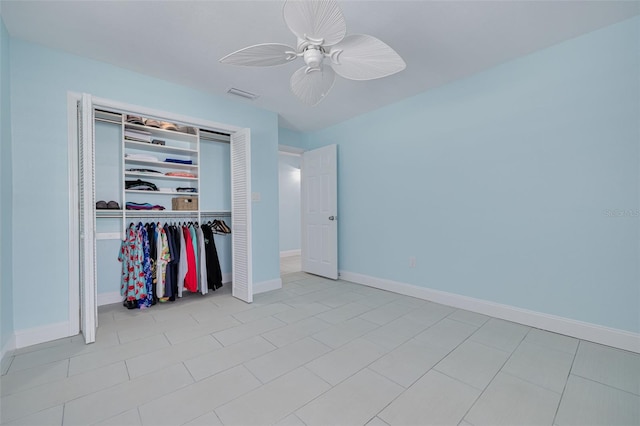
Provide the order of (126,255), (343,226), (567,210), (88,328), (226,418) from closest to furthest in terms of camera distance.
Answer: (226,418) < (88,328) < (567,210) < (126,255) < (343,226)

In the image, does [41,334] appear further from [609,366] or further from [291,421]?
[609,366]

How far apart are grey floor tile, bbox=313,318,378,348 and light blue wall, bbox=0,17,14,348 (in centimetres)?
239

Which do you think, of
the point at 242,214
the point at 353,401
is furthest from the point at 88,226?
the point at 353,401

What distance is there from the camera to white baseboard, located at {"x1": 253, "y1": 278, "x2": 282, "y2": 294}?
12.4ft

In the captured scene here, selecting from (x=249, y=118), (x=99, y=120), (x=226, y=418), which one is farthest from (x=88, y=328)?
(x=249, y=118)

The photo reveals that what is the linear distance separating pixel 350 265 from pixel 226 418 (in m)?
3.08

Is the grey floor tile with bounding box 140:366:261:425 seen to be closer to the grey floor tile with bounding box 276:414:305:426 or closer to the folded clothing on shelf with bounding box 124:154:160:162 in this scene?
the grey floor tile with bounding box 276:414:305:426

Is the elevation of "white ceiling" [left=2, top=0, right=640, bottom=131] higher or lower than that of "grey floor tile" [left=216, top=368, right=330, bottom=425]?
higher

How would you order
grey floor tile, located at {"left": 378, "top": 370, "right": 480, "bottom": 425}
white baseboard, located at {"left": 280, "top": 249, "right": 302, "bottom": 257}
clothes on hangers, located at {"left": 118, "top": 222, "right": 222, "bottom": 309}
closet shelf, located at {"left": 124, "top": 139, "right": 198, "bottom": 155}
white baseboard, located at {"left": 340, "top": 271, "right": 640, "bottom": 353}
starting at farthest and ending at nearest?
white baseboard, located at {"left": 280, "top": 249, "right": 302, "bottom": 257} < closet shelf, located at {"left": 124, "top": 139, "right": 198, "bottom": 155} < clothes on hangers, located at {"left": 118, "top": 222, "right": 222, "bottom": 309} < white baseboard, located at {"left": 340, "top": 271, "right": 640, "bottom": 353} < grey floor tile, located at {"left": 378, "top": 370, "right": 480, "bottom": 425}

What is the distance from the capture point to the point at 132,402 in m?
1.58

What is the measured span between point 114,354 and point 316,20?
272cm

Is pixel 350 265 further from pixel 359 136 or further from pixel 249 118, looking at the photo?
pixel 249 118

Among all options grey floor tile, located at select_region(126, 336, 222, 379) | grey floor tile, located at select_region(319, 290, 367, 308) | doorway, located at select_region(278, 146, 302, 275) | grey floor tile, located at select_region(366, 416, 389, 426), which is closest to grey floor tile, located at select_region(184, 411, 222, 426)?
grey floor tile, located at select_region(126, 336, 222, 379)

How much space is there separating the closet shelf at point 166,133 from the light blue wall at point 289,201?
3.26m
